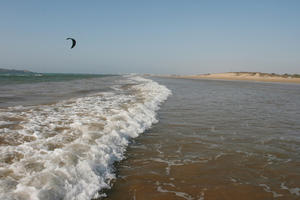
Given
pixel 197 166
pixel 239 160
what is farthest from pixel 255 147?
pixel 197 166

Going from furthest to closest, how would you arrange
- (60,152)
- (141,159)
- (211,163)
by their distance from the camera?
1. (141,159)
2. (211,163)
3. (60,152)

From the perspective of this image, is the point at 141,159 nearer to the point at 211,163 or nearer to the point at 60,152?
the point at 211,163

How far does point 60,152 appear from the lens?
365 centimetres

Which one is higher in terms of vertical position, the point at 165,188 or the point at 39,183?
the point at 39,183

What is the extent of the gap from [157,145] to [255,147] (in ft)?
7.10

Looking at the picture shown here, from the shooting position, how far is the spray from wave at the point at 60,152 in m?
2.69

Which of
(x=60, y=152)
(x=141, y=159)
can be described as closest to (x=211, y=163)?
(x=141, y=159)

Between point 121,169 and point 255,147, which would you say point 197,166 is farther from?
point 255,147

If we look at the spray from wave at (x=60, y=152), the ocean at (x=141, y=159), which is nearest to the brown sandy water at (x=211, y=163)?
the ocean at (x=141, y=159)

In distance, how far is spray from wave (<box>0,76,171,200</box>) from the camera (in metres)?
2.69

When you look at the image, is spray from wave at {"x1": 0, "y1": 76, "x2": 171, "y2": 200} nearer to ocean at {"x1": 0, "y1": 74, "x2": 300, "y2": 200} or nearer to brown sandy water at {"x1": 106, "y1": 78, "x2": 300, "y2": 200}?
ocean at {"x1": 0, "y1": 74, "x2": 300, "y2": 200}

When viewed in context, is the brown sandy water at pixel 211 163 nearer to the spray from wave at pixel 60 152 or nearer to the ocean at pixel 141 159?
the ocean at pixel 141 159

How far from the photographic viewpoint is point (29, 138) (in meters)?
4.41

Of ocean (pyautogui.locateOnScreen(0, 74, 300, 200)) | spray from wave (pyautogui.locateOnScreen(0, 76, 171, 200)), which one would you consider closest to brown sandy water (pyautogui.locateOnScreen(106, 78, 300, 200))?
ocean (pyautogui.locateOnScreen(0, 74, 300, 200))
